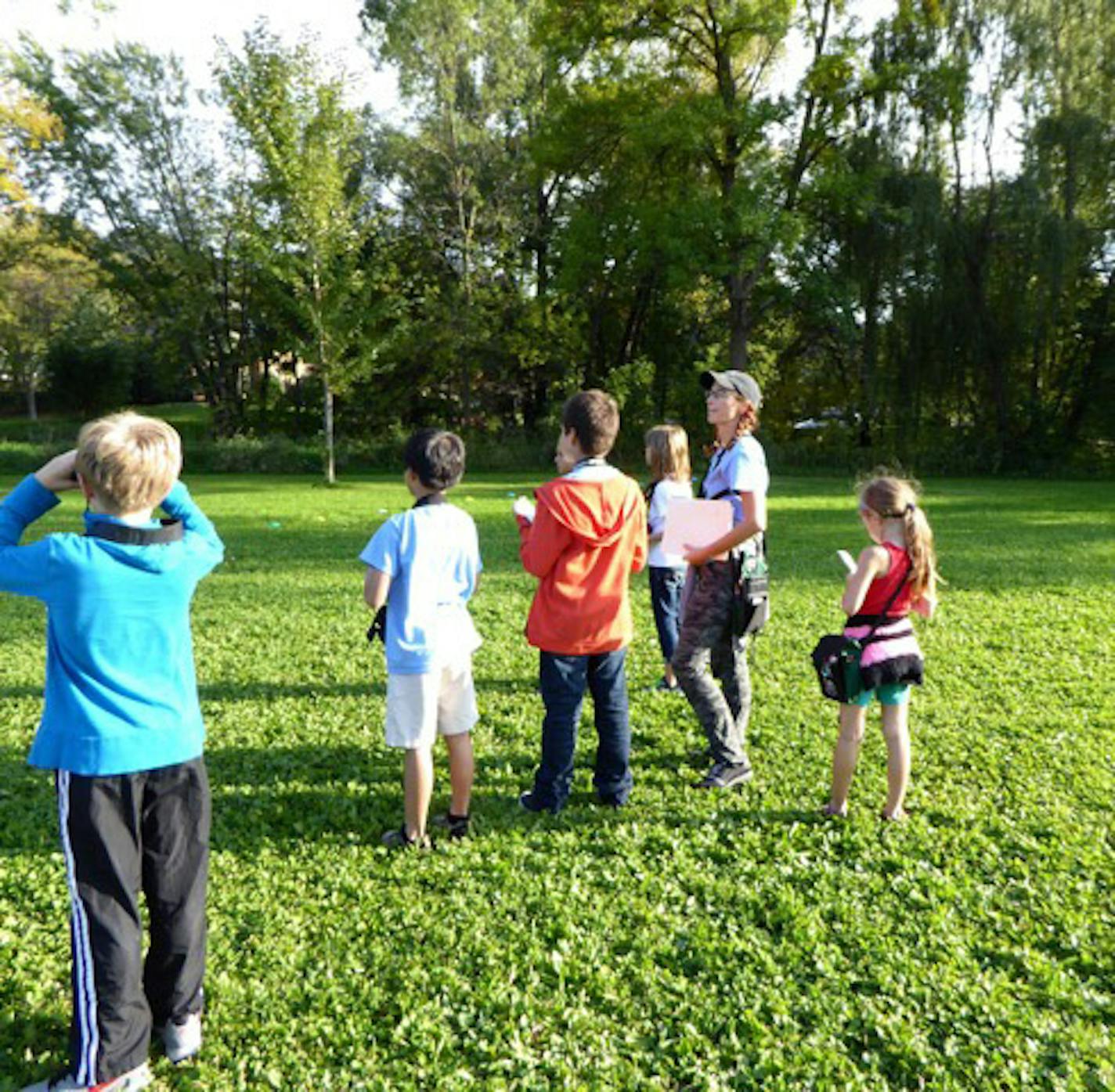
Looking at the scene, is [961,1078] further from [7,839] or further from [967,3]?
[967,3]

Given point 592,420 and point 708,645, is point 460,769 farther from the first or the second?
point 592,420

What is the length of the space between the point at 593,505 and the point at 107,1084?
250 cm

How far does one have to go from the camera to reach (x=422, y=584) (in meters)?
3.41

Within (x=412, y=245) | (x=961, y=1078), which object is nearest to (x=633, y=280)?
Answer: (x=412, y=245)

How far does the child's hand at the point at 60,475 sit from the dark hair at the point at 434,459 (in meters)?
1.28

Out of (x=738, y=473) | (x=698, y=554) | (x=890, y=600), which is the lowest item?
(x=890, y=600)

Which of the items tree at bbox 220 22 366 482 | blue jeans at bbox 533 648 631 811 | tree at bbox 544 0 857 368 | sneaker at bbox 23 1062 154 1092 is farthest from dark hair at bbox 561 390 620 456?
tree at bbox 544 0 857 368

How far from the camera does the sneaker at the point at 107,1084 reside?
7.43 ft

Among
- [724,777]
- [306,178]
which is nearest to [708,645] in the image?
[724,777]

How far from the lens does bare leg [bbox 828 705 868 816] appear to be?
374 centimetres

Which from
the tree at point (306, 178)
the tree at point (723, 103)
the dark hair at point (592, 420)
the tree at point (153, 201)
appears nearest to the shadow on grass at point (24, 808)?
the dark hair at point (592, 420)

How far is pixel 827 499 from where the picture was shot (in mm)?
20281

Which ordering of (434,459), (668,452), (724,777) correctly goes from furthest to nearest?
(668,452) → (724,777) → (434,459)

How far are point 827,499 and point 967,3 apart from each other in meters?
19.3
